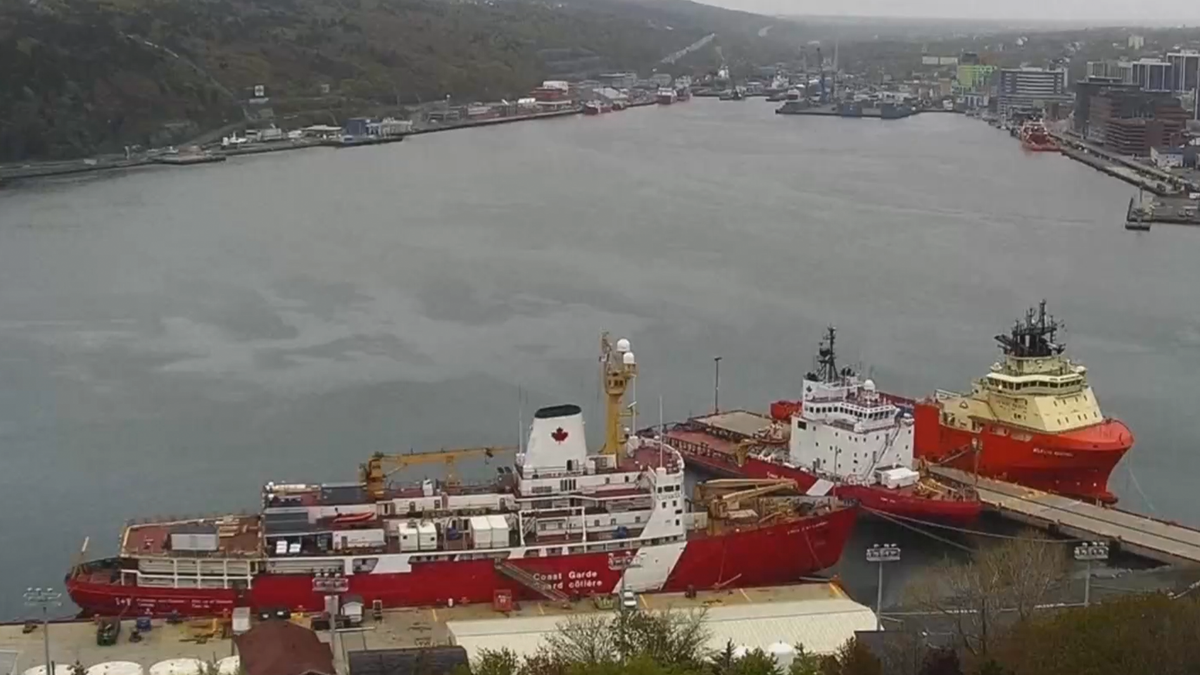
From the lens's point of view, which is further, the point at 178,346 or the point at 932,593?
the point at 178,346

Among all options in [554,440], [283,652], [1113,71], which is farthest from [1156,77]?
[283,652]

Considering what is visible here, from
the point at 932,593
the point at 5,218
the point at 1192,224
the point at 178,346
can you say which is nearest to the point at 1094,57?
the point at 1192,224

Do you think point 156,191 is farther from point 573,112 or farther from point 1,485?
point 573,112

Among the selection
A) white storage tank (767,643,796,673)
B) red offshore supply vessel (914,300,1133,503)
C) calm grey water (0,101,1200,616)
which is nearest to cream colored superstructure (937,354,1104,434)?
red offshore supply vessel (914,300,1133,503)

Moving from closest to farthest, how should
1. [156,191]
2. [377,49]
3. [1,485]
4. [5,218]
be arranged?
[1,485] → [5,218] → [156,191] → [377,49]

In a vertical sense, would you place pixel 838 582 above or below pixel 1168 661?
below

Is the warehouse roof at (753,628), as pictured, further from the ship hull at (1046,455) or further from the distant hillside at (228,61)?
the distant hillside at (228,61)

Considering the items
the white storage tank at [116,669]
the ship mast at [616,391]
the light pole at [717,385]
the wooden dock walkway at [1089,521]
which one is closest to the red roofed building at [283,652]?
the white storage tank at [116,669]
